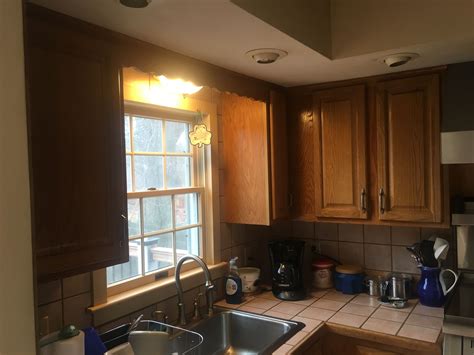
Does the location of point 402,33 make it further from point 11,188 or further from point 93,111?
point 11,188

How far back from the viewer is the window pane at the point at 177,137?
210 centimetres

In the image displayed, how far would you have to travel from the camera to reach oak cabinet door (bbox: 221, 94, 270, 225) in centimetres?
224

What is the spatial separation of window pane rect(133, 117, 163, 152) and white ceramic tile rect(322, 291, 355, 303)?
124cm

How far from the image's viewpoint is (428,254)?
2.14 meters

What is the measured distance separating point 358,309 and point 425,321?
12.5 inches

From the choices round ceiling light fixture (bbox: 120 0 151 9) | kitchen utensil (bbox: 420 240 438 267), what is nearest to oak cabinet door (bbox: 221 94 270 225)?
kitchen utensil (bbox: 420 240 438 267)

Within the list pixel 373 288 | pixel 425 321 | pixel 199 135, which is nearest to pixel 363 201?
pixel 373 288

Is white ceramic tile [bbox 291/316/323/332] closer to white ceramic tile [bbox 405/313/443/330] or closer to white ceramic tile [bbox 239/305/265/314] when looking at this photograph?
white ceramic tile [bbox 239/305/265/314]

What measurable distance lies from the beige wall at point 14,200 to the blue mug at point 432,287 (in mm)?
1949

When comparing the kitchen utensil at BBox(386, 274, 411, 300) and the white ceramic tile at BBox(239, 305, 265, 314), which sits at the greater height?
the kitchen utensil at BBox(386, 274, 411, 300)

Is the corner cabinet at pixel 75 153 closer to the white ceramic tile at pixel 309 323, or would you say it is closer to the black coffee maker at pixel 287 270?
the white ceramic tile at pixel 309 323

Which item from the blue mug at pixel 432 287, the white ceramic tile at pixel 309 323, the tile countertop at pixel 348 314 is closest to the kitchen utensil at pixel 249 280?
the tile countertop at pixel 348 314

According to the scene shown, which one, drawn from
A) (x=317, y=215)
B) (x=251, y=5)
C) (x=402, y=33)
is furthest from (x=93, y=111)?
(x=317, y=215)

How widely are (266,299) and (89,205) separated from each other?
4.39 feet
